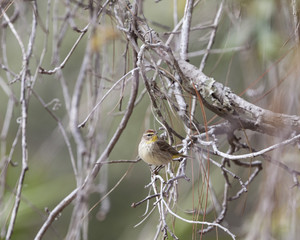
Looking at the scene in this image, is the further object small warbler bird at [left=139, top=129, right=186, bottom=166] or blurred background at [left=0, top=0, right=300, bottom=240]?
small warbler bird at [left=139, top=129, right=186, bottom=166]

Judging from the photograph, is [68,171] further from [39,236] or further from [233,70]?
[39,236]

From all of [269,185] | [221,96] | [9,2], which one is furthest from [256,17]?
[269,185]

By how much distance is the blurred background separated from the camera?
1006mm

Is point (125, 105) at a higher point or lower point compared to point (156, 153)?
higher

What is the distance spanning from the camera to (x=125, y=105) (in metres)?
3.10

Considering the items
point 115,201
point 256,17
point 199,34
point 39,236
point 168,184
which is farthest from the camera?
point 115,201

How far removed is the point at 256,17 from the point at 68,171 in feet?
7.19

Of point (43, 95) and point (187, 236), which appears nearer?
point (187, 236)

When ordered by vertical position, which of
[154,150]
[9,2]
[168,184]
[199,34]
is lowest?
[168,184]

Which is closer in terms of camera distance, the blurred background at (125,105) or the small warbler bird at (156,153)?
the blurred background at (125,105)

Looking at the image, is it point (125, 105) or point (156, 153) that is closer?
point (156, 153)

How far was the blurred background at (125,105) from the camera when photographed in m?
1.01

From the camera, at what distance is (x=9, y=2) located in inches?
60.2

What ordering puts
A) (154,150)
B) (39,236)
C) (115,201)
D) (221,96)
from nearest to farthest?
1. (39,236)
2. (221,96)
3. (154,150)
4. (115,201)
